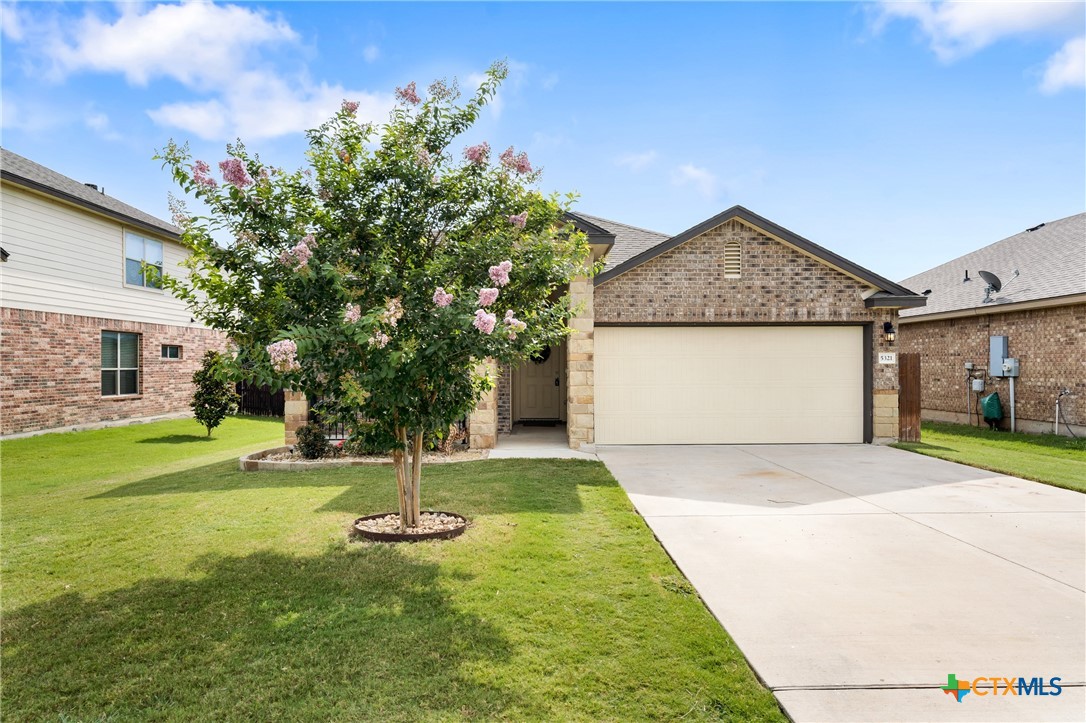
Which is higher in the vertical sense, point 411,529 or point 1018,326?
point 1018,326

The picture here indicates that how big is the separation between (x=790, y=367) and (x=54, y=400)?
16.5 metres

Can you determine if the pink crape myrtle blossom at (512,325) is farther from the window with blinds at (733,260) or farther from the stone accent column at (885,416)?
the stone accent column at (885,416)

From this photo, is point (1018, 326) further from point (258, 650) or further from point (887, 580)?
point (258, 650)

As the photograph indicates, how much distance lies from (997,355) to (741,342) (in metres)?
7.48

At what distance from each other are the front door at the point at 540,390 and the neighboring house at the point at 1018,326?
34.2ft

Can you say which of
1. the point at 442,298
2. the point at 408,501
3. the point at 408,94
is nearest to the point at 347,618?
the point at 408,501

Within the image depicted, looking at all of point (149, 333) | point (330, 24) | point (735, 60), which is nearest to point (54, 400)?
point (149, 333)

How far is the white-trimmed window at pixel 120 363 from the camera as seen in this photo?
1672 cm

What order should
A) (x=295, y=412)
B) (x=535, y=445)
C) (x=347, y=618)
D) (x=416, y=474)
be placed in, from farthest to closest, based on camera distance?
(x=535, y=445) < (x=295, y=412) < (x=416, y=474) < (x=347, y=618)

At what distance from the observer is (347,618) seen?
4199 mm

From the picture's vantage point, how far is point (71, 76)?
11.0 metres

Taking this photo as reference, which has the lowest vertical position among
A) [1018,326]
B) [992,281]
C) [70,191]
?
[1018,326]

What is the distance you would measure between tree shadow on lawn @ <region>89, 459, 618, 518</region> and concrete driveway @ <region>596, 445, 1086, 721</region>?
898mm

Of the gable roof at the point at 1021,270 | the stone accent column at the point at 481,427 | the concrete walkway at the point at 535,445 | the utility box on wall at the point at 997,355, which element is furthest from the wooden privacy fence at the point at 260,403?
the utility box on wall at the point at 997,355
